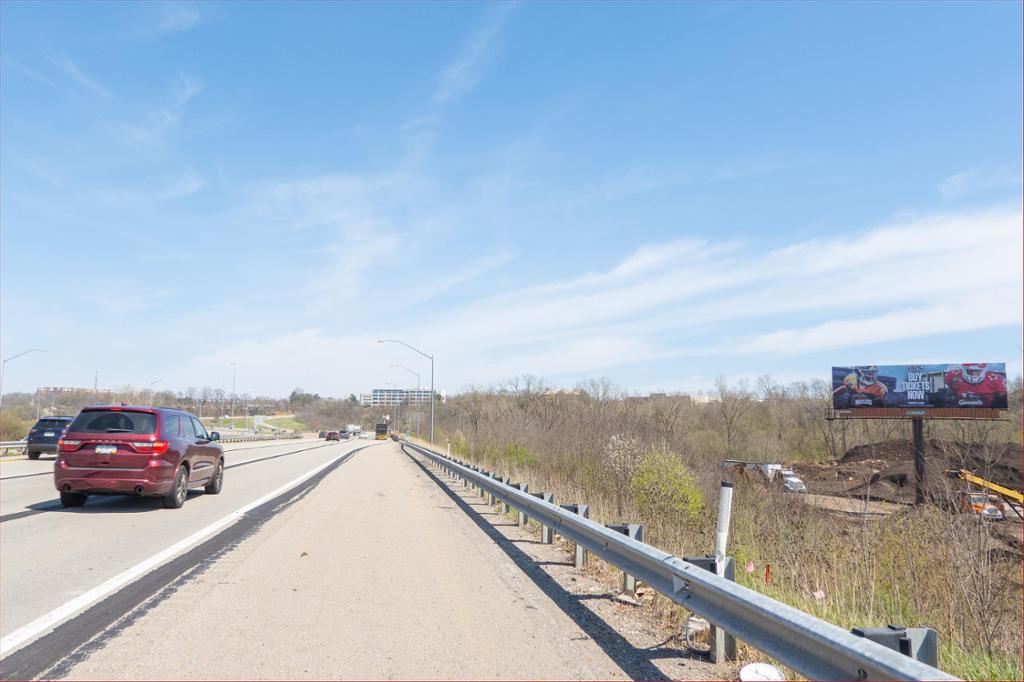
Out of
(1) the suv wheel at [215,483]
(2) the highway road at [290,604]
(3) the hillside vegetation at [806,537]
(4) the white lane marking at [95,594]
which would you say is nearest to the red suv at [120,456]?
(2) the highway road at [290,604]

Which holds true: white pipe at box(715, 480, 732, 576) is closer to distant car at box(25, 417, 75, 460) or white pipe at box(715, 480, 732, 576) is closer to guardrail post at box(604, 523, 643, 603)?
guardrail post at box(604, 523, 643, 603)

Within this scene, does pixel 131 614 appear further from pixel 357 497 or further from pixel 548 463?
pixel 548 463

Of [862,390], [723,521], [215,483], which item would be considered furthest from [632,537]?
[862,390]

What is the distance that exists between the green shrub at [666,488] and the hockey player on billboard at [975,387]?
3970cm

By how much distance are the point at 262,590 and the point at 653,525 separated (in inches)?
291

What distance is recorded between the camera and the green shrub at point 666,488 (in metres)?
16.5

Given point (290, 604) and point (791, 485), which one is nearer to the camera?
point (290, 604)

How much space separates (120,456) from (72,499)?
1.84m

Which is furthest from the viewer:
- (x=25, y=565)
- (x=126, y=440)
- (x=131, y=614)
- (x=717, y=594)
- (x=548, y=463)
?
(x=548, y=463)

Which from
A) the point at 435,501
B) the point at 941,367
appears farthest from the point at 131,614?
the point at 941,367

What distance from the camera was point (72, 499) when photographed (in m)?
13.4

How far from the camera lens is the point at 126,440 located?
12.6 metres

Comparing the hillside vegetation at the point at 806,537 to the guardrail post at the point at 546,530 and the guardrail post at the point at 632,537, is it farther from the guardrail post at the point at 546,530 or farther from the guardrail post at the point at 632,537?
the guardrail post at the point at 546,530

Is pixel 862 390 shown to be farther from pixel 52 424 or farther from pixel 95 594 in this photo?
pixel 95 594
